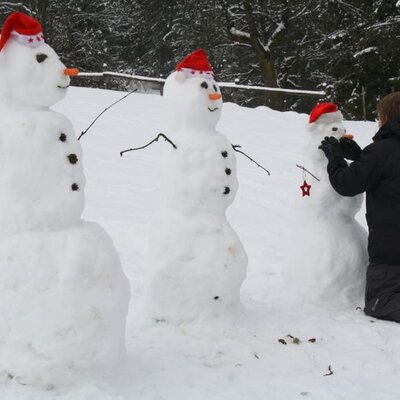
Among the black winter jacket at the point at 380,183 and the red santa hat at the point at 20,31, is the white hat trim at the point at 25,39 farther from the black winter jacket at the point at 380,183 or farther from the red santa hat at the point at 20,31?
the black winter jacket at the point at 380,183

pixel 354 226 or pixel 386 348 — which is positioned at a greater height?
pixel 354 226

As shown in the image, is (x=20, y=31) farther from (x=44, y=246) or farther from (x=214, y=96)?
(x=214, y=96)

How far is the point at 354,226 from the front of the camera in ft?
13.8

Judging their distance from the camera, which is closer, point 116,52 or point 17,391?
point 17,391

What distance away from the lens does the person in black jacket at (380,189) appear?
3816 millimetres

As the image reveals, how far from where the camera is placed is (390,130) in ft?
12.7

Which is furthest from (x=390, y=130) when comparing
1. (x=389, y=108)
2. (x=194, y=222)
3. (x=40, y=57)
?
(x=40, y=57)

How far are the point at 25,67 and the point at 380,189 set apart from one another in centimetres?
224

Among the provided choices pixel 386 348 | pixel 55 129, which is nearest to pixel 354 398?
pixel 386 348

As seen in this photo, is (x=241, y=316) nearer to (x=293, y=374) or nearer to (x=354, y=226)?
(x=293, y=374)

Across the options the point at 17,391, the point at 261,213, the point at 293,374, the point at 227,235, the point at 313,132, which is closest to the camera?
the point at 17,391

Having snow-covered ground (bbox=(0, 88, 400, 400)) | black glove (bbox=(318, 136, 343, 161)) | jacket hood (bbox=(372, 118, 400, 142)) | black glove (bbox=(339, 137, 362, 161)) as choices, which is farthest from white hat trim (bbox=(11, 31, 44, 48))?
jacket hood (bbox=(372, 118, 400, 142))

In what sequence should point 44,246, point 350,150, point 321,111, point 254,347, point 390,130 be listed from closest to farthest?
Result: point 44,246 → point 254,347 → point 390,130 → point 350,150 → point 321,111

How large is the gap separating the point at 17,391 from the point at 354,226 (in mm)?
2437
